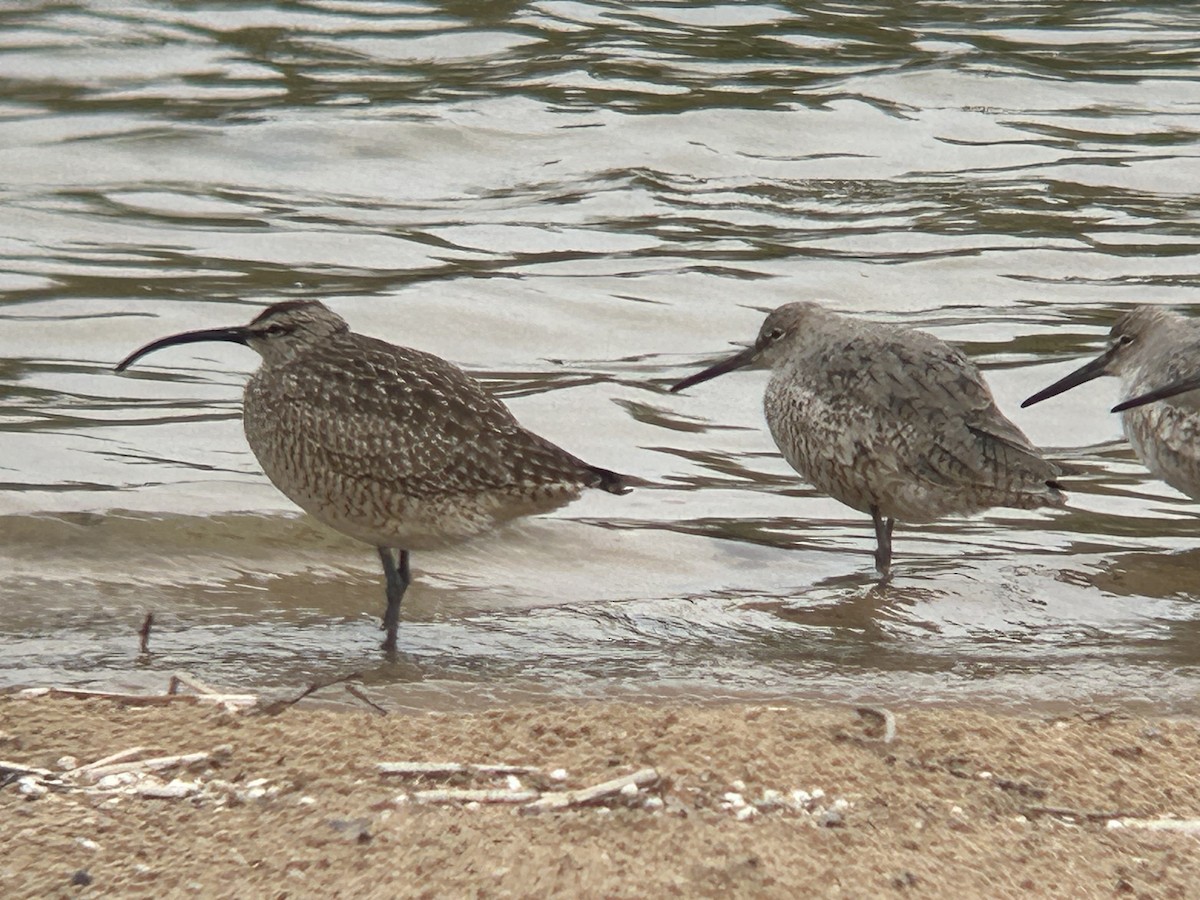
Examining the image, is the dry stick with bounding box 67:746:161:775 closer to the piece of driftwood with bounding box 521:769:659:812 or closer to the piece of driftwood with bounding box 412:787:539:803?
the piece of driftwood with bounding box 412:787:539:803

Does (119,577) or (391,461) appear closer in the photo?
(391,461)

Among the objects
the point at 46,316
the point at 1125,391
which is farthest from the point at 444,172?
the point at 1125,391

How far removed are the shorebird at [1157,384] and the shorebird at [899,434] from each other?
83cm

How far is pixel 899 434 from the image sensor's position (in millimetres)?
8281

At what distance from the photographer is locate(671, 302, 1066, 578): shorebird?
821cm

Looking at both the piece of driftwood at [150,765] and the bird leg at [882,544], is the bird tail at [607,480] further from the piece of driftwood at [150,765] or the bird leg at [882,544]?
the piece of driftwood at [150,765]

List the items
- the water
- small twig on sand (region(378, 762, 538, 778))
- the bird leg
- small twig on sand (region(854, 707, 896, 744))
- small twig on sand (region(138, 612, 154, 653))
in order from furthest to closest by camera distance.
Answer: the bird leg → the water → small twig on sand (region(138, 612, 154, 653)) → small twig on sand (region(854, 707, 896, 744)) → small twig on sand (region(378, 762, 538, 778))

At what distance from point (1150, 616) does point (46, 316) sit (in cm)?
649

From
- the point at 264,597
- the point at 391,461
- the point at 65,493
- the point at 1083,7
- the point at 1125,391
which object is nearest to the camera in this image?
the point at 391,461

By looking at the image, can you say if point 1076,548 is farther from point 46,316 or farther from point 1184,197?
point 1184,197

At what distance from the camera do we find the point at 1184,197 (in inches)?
592

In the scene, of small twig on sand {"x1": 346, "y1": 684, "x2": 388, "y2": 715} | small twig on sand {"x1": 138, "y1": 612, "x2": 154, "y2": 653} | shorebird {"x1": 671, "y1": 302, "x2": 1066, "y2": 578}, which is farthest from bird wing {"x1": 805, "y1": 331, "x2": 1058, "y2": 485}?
small twig on sand {"x1": 138, "y1": 612, "x2": 154, "y2": 653}

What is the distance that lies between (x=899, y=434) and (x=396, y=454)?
2252mm

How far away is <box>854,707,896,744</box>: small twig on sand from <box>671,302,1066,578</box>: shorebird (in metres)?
2.85
